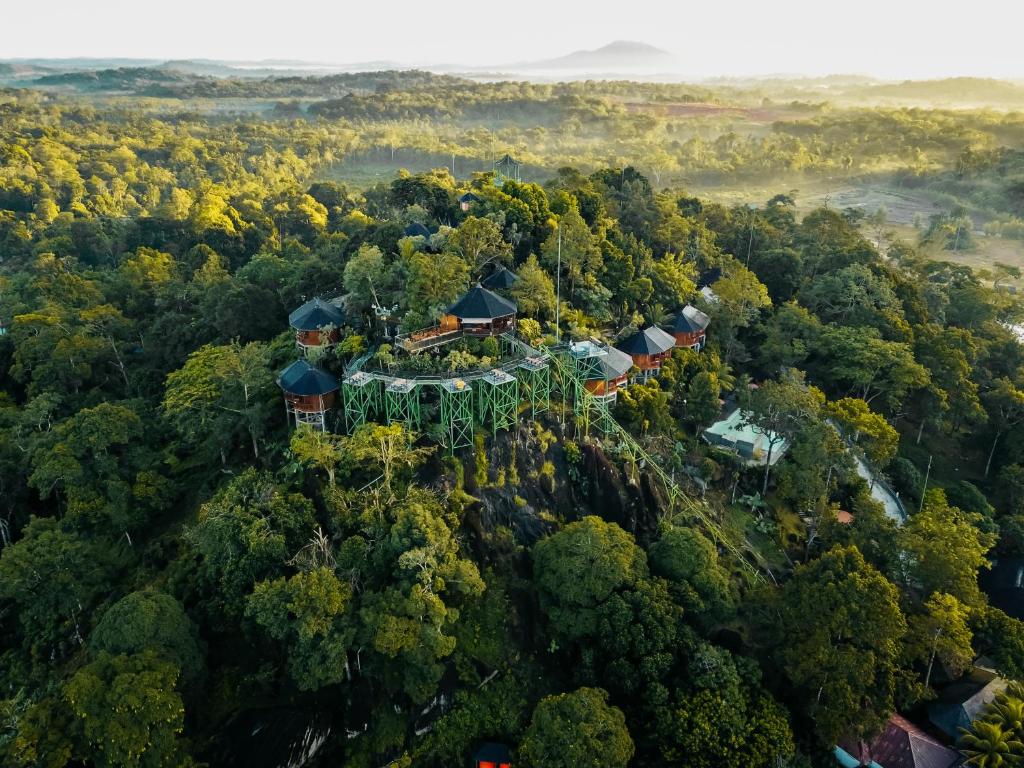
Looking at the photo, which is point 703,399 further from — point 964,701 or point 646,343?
point 964,701

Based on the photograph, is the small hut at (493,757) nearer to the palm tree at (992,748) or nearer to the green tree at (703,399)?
the palm tree at (992,748)

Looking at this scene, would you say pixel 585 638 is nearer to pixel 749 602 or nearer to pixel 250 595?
pixel 749 602

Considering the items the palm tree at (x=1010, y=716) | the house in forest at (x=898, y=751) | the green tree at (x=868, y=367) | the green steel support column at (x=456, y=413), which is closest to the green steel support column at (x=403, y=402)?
the green steel support column at (x=456, y=413)

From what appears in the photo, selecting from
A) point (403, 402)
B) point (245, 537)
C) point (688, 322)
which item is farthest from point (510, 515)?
point (688, 322)

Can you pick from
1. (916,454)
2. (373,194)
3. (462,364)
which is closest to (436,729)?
(462,364)

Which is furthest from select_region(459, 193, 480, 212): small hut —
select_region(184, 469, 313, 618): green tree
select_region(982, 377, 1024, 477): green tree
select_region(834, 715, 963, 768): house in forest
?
select_region(834, 715, 963, 768): house in forest

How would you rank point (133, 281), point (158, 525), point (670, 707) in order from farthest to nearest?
1. point (133, 281)
2. point (158, 525)
3. point (670, 707)

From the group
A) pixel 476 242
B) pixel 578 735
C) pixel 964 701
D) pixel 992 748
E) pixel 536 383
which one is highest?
pixel 476 242
